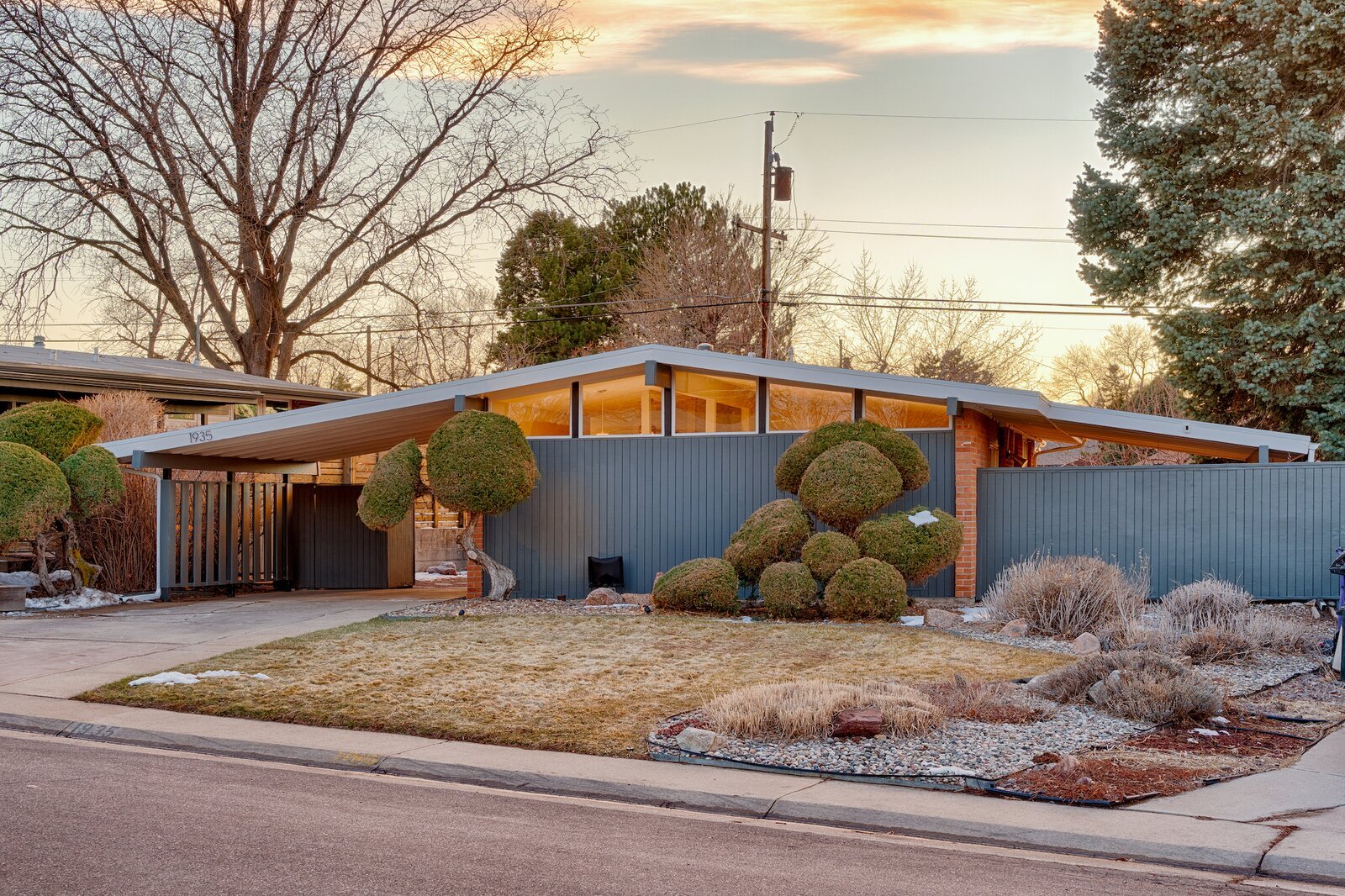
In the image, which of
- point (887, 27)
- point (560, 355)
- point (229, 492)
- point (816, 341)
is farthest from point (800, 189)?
point (229, 492)

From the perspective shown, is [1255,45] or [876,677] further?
[1255,45]

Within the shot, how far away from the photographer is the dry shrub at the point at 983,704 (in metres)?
9.05

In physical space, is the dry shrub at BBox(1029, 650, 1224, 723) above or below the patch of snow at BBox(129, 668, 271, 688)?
above

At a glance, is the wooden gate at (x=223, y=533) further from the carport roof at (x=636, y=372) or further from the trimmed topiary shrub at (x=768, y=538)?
the trimmed topiary shrub at (x=768, y=538)

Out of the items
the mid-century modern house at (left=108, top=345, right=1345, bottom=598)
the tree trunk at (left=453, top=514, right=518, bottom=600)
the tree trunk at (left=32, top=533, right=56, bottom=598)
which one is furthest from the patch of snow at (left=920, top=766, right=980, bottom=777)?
the tree trunk at (left=32, top=533, right=56, bottom=598)

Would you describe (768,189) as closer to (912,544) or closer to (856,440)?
(856,440)

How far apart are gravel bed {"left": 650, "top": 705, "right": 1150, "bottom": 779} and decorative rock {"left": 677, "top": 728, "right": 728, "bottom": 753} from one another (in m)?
0.06

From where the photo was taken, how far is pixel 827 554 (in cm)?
1552

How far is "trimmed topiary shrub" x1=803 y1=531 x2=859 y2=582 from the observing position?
15.5 meters

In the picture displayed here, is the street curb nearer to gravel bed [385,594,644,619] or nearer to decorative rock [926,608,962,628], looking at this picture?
decorative rock [926,608,962,628]

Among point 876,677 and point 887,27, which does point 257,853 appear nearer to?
point 876,677

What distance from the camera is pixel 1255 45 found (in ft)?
77.7

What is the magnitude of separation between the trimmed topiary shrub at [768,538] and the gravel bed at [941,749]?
713cm

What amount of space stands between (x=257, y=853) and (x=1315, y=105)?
937 inches
